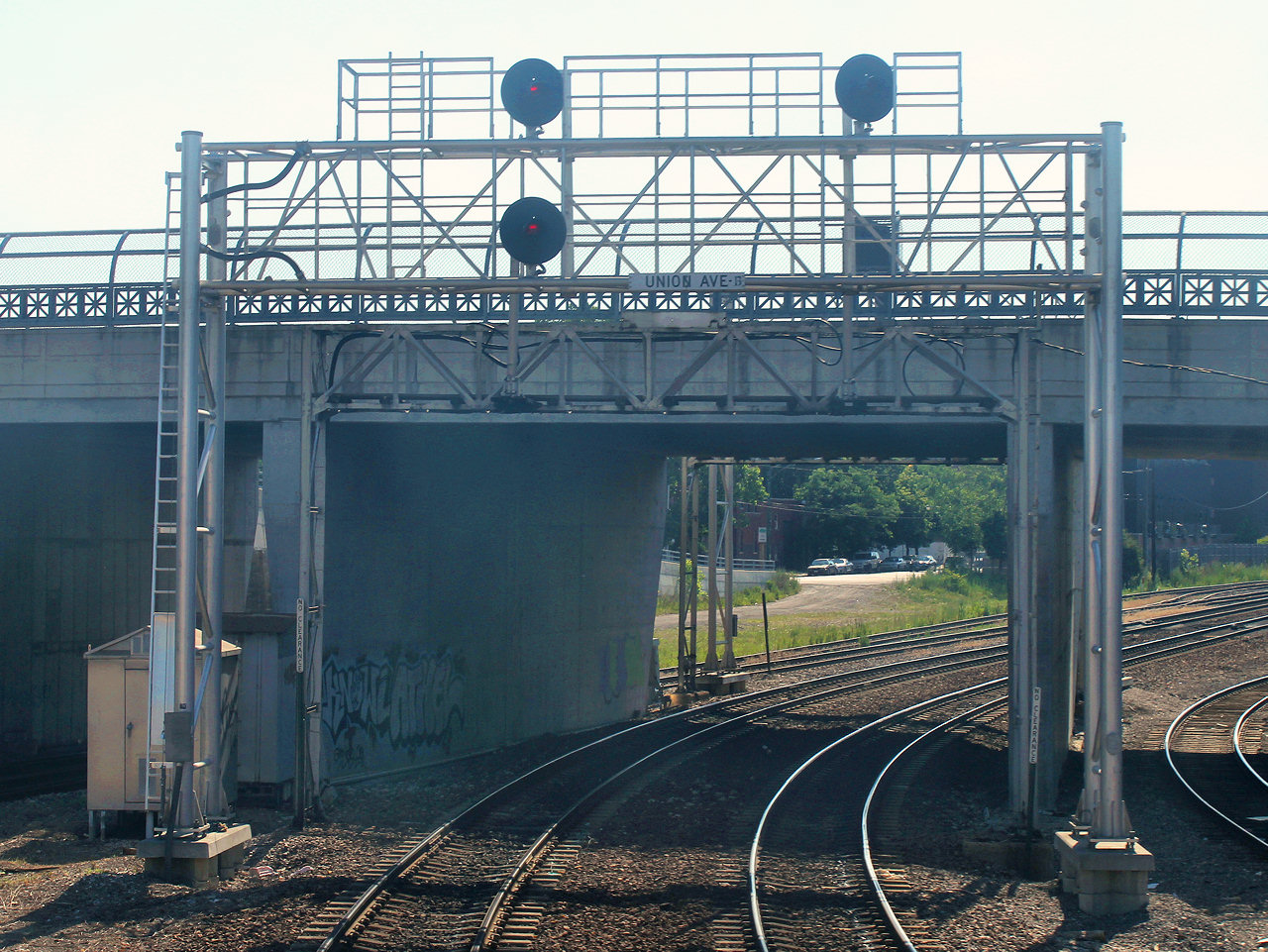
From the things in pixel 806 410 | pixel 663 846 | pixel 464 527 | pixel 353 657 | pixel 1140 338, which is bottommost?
pixel 663 846

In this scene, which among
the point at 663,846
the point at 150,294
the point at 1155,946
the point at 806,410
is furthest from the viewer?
the point at 150,294

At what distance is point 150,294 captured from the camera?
15562 millimetres

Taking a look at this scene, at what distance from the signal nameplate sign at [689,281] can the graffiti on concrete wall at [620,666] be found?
39.0 ft

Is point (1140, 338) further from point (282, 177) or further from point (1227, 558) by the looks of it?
point (1227, 558)

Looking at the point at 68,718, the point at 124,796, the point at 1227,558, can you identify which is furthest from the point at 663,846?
the point at 1227,558

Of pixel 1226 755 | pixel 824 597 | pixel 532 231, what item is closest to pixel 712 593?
pixel 1226 755

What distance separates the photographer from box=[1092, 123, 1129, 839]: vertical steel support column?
10.7 meters

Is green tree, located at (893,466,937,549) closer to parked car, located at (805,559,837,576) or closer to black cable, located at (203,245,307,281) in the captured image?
parked car, located at (805,559,837,576)

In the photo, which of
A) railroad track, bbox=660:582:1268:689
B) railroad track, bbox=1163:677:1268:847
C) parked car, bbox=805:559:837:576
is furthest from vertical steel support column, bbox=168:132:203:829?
parked car, bbox=805:559:837:576

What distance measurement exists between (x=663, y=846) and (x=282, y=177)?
331 inches

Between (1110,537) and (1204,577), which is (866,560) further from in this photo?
(1110,537)

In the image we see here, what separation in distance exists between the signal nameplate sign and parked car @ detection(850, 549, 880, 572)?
62.6 m

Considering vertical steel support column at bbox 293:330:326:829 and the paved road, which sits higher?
vertical steel support column at bbox 293:330:326:829

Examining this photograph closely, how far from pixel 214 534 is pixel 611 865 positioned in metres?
5.41
